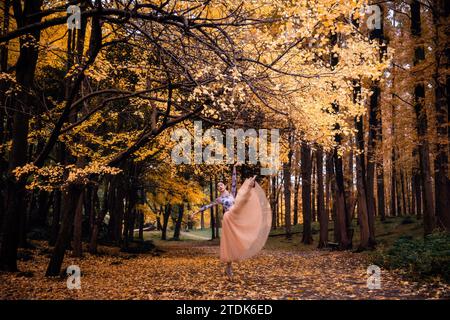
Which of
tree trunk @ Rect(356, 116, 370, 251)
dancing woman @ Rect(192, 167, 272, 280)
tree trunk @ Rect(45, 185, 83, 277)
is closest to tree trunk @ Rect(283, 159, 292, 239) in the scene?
tree trunk @ Rect(356, 116, 370, 251)

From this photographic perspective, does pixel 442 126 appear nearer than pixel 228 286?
No

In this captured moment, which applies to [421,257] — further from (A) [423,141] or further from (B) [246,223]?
(A) [423,141]

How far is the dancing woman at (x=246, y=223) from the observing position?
905 centimetres

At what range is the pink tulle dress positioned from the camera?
9047 millimetres

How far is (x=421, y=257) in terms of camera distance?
31.7ft

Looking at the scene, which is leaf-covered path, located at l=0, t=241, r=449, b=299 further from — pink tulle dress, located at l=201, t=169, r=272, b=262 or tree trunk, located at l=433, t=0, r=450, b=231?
tree trunk, located at l=433, t=0, r=450, b=231

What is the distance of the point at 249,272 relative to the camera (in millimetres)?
11648

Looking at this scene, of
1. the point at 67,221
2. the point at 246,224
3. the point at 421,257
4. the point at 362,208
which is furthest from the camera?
the point at 362,208

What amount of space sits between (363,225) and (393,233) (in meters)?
7.12

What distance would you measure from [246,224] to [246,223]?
0.08 ft

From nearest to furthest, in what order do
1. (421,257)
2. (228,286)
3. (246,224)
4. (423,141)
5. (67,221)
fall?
(228,286)
(246,224)
(421,257)
(67,221)
(423,141)

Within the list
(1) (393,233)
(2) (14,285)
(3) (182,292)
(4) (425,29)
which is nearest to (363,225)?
(1) (393,233)

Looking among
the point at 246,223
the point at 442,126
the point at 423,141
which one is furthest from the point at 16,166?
the point at 423,141

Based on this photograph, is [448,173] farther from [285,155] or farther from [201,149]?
[201,149]
